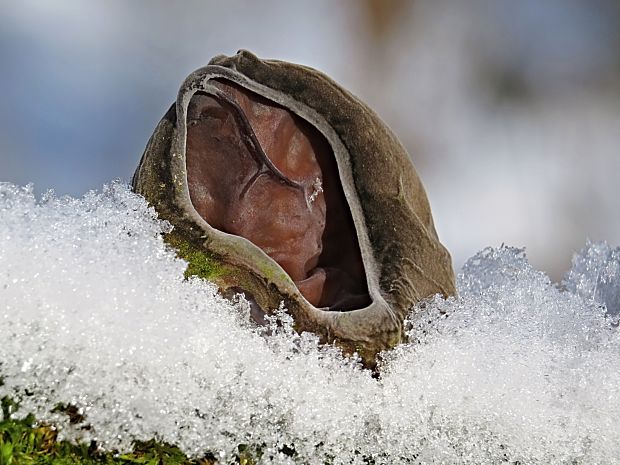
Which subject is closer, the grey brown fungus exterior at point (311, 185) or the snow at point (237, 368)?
the snow at point (237, 368)

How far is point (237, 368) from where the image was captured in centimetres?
65

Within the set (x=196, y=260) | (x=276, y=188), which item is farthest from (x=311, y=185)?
(x=196, y=260)

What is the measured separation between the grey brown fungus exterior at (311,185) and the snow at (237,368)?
0.16 feet

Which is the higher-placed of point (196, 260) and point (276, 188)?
point (276, 188)

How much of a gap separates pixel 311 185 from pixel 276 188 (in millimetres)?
50

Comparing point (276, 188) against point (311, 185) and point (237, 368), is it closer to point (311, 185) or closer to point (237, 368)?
point (311, 185)

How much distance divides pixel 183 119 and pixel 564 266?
329 cm

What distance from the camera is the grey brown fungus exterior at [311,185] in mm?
761

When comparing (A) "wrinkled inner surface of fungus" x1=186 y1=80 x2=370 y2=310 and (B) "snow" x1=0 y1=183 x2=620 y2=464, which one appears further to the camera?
(A) "wrinkled inner surface of fungus" x1=186 y1=80 x2=370 y2=310

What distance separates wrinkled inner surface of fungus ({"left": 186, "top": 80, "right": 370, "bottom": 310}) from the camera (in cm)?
80

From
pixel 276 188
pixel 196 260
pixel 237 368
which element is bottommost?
pixel 237 368

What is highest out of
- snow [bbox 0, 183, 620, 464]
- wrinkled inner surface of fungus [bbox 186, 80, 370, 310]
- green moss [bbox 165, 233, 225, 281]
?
wrinkled inner surface of fungus [bbox 186, 80, 370, 310]

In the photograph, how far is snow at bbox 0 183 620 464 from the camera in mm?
585

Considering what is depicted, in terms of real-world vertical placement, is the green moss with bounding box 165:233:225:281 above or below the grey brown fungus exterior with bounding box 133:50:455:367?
below
